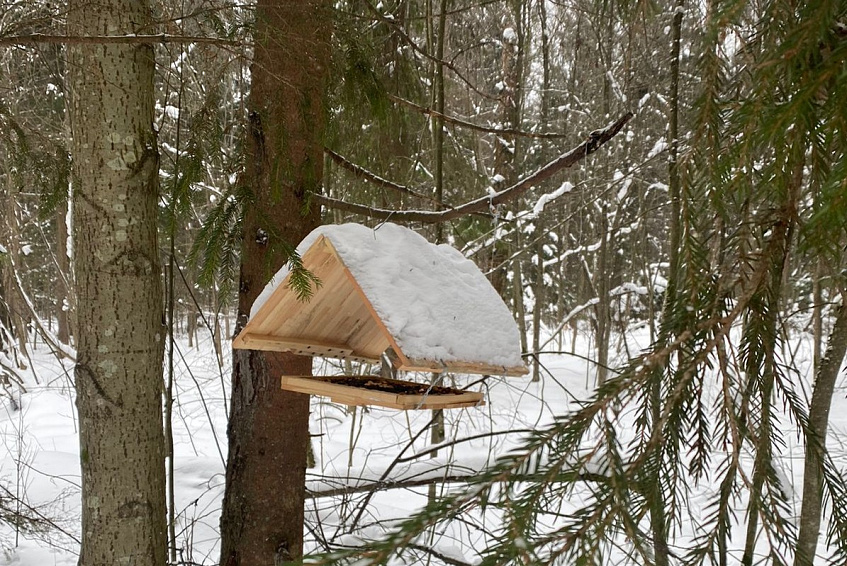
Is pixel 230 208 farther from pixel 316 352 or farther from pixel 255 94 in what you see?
→ pixel 316 352

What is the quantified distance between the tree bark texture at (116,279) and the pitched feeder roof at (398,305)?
38 centimetres

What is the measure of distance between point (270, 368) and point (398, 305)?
728mm

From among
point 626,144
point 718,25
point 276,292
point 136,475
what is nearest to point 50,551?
point 136,475

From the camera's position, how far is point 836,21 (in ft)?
A: 2.32

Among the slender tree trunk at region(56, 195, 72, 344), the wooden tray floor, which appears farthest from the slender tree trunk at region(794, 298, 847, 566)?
the slender tree trunk at region(56, 195, 72, 344)

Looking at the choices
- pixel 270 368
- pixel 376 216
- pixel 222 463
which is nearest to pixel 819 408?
pixel 376 216

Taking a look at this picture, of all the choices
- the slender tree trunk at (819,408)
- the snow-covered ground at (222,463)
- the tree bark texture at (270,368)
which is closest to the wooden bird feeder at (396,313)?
the tree bark texture at (270,368)

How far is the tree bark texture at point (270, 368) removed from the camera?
203 cm

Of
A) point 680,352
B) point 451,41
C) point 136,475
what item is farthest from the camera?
point 451,41

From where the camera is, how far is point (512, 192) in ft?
6.47

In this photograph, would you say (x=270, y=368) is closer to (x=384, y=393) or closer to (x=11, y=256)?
(x=384, y=393)

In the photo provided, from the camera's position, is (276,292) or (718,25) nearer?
(718,25)

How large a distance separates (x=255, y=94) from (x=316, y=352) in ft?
3.05

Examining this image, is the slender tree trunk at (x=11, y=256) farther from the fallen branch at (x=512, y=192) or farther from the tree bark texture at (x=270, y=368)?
the fallen branch at (x=512, y=192)
